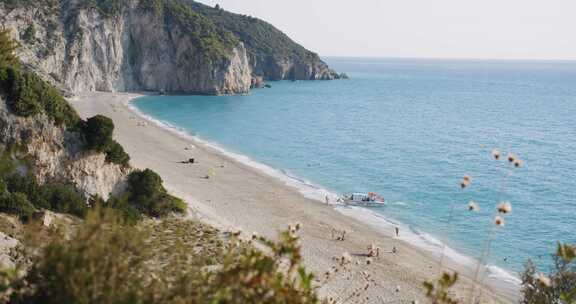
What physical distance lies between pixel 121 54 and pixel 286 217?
250ft

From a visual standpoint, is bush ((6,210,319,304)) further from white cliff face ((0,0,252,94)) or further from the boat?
white cliff face ((0,0,252,94))

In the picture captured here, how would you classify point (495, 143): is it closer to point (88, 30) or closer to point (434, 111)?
point (434, 111)

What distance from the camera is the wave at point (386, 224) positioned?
2598cm

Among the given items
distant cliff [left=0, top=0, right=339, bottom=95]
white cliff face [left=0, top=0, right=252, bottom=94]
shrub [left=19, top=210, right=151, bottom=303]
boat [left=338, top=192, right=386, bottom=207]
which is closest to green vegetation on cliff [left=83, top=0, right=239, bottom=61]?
distant cliff [left=0, top=0, right=339, bottom=95]

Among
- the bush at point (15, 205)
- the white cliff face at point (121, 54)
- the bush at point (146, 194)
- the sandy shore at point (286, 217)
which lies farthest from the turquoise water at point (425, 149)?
the bush at point (15, 205)

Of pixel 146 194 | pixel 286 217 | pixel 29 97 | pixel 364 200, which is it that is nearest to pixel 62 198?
pixel 29 97

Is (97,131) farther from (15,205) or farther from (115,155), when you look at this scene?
(15,205)

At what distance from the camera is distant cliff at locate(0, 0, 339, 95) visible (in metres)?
79.6

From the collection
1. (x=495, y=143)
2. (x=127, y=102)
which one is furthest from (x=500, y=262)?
(x=127, y=102)

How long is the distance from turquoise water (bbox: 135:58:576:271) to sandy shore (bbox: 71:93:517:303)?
3.91 meters

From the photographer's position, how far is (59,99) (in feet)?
74.5

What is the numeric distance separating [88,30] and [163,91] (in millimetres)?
19715

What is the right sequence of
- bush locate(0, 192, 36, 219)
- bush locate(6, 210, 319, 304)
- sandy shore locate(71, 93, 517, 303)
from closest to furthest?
bush locate(6, 210, 319, 304)
bush locate(0, 192, 36, 219)
sandy shore locate(71, 93, 517, 303)

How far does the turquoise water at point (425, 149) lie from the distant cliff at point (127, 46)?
7.27 m
